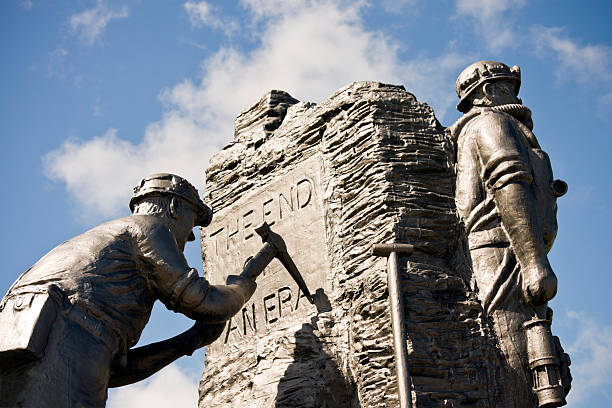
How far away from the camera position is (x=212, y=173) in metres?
7.80

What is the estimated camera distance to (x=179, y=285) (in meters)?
5.52

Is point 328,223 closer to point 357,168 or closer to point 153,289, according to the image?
point 357,168

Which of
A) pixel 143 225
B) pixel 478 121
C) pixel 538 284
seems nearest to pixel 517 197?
pixel 538 284

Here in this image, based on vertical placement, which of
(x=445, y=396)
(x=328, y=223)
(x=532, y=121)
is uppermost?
(x=532, y=121)

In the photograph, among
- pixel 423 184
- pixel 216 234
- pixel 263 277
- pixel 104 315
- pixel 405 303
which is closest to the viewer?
pixel 104 315

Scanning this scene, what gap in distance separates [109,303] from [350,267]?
1599 millimetres

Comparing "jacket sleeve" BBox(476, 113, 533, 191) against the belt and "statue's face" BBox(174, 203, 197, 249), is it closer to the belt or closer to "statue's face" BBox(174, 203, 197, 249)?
the belt

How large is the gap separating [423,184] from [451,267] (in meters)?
0.56

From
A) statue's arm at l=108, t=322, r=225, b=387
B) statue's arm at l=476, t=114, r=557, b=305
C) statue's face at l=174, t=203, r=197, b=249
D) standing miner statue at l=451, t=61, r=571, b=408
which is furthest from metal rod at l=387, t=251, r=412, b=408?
statue's face at l=174, t=203, r=197, b=249

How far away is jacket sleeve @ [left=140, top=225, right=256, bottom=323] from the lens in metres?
5.54

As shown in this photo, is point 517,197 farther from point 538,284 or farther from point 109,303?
point 109,303

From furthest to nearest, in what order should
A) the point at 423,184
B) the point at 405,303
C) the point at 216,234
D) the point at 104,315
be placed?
1. the point at 216,234
2. the point at 423,184
3. the point at 405,303
4. the point at 104,315

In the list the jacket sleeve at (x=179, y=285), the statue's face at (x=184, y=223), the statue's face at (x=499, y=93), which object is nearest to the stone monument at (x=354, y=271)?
the statue's face at (x=499, y=93)

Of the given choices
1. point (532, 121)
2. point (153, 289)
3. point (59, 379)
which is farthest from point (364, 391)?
point (532, 121)
